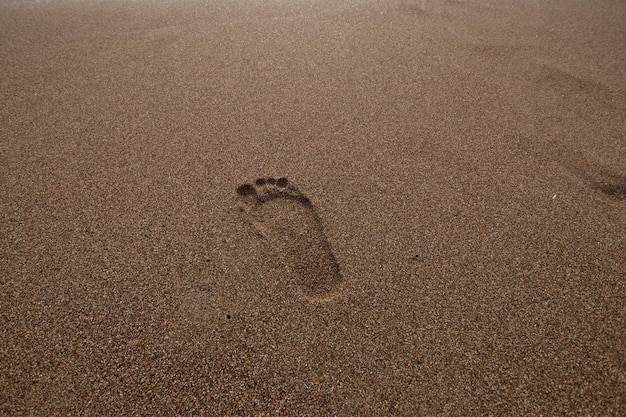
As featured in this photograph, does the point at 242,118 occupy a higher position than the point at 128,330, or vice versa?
the point at 242,118

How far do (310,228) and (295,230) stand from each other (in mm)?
41

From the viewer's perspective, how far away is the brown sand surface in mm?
782

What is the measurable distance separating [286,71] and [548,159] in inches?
41.0

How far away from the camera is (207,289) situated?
91 cm

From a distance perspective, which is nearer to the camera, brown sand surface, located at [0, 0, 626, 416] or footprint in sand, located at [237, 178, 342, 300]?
brown sand surface, located at [0, 0, 626, 416]

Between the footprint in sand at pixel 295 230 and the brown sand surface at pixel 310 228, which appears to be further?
the footprint in sand at pixel 295 230

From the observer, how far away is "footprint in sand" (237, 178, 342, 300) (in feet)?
3.08

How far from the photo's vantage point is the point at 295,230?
1039mm

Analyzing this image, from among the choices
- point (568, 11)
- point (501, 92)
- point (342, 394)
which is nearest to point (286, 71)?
point (501, 92)

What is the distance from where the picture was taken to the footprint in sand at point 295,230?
0.94 metres

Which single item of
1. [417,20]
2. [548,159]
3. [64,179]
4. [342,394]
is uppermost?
[417,20]

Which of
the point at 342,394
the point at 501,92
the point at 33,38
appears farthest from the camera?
the point at 33,38

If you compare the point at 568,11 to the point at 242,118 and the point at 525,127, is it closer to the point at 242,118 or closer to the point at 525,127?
the point at 525,127

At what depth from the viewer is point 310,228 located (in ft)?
3.43
